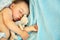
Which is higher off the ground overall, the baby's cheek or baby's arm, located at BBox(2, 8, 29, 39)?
the baby's cheek

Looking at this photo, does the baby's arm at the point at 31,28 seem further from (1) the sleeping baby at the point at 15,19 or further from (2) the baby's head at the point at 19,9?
(2) the baby's head at the point at 19,9

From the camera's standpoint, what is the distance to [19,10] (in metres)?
1.14

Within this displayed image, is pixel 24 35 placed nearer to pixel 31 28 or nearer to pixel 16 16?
pixel 31 28

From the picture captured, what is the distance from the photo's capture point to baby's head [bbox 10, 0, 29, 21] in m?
1.12

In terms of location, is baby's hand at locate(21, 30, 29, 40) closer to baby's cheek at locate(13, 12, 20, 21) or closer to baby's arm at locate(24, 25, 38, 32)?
baby's arm at locate(24, 25, 38, 32)

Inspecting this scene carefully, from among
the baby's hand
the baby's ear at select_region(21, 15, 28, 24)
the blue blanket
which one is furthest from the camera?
the baby's ear at select_region(21, 15, 28, 24)

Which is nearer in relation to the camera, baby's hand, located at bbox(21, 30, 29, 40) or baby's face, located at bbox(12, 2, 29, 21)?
baby's hand, located at bbox(21, 30, 29, 40)

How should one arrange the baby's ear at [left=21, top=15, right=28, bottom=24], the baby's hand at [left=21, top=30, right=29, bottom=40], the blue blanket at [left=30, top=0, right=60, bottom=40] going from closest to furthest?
the blue blanket at [left=30, top=0, right=60, bottom=40] < the baby's hand at [left=21, top=30, right=29, bottom=40] < the baby's ear at [left=21, top=15, right=28, bottom=24]

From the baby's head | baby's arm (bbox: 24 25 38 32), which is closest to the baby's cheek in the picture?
the baby's head

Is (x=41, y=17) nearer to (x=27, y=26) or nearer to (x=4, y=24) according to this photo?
(x=27, y=26)

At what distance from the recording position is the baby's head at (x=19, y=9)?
1.12 meters

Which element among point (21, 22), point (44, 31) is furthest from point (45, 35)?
point (21, 22)

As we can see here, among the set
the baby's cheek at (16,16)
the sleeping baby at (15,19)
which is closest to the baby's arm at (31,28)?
the sleeping baby at (15,19)

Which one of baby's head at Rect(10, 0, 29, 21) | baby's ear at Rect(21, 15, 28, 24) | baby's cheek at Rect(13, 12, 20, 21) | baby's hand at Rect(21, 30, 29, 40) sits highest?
baby's head at Rect(10, 0, 29, 21)
